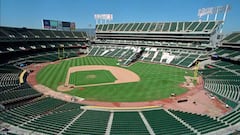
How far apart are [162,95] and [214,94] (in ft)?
38.3

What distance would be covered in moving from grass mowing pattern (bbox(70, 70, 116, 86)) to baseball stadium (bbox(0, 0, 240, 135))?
29 cm

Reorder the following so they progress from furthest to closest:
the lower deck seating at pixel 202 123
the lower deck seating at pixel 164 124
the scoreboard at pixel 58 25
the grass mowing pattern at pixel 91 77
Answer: the scoreboard at pixel 58 25
the grass mowing pattern at pixel 91 77
the lower deck seating at pixel 202 123
the lower deck seating at pixel 164 124

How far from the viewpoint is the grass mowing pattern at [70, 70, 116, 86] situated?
51.2m

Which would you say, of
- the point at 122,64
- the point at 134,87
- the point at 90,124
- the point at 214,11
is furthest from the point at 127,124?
the point at 214,11

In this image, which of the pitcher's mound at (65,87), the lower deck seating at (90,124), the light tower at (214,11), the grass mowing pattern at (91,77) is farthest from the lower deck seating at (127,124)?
the light tower at (214,11)

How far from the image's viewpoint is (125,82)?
50969 millimetres

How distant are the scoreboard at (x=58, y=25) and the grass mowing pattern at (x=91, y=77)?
4877cm

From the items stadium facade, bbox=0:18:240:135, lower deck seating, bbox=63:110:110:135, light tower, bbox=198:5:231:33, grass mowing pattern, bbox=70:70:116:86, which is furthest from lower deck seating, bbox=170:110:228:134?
light tower, bbox=198:5:231:33

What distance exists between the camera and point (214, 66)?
64625mm

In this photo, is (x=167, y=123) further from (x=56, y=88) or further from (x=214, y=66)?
(x=214, y=66)

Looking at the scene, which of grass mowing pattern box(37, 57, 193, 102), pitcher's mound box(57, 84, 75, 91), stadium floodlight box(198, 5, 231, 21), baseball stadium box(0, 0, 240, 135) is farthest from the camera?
stadium floodlight box(198, 5, 231, 21)

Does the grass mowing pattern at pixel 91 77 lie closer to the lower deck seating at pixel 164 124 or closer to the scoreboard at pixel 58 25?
the lower deck seating at pixel 164 124

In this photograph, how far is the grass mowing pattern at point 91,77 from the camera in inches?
2014

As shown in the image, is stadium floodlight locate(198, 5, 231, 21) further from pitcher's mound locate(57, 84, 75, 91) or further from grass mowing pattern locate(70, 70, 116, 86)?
pitcher's mound locate(57, 84, 75, 91)
